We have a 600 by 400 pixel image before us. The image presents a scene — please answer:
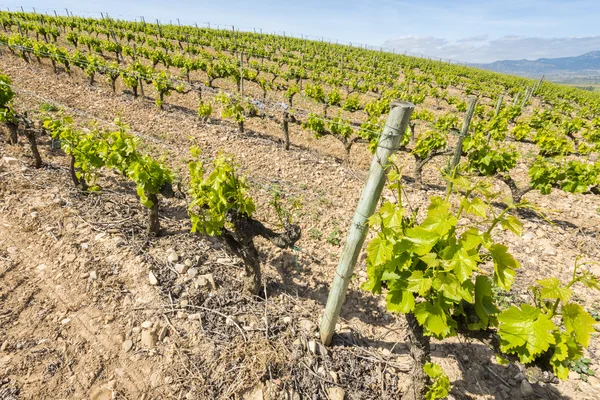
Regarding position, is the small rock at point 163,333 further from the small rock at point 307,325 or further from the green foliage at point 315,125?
the green foliage at point 315,125

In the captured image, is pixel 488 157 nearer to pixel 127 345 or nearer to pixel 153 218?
pixel 153 218

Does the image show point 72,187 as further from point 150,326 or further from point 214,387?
point 214,387

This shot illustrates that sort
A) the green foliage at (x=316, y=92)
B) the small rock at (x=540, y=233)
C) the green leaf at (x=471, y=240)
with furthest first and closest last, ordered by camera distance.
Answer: the green foliage at (x=316, y=92) < the small rock at (x=540, y=233) < the green leaf at (x=471, y=240)

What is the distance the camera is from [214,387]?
3102 mm

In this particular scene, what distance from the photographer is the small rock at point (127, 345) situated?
338 centimetres

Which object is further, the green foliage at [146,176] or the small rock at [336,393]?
the green foliage at [146,176]

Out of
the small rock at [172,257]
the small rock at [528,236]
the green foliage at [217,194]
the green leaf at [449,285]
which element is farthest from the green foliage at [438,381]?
the small rock at [528,236]

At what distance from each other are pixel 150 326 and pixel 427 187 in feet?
25.3

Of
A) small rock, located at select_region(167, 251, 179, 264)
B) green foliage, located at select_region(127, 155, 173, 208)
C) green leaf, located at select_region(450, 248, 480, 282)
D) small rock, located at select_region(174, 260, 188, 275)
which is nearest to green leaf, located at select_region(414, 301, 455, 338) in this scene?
green leaf, located at select_region(450, 248, 480, 282)

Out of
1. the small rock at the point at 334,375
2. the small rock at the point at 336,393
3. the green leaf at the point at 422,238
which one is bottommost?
the small rock at the point at 336,393

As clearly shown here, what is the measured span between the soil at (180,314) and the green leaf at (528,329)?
2.43 ft

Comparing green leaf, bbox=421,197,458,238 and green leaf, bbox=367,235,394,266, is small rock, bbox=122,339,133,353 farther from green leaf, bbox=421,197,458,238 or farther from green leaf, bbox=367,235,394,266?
green leaf, bbox=421,197,458,238

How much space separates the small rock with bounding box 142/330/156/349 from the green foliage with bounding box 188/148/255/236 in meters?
1.35

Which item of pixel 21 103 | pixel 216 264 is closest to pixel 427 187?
pixel 216 264
